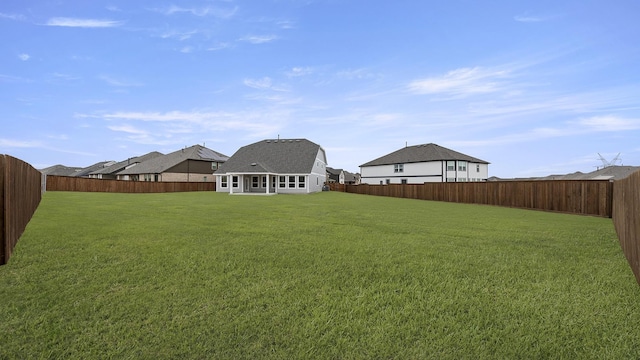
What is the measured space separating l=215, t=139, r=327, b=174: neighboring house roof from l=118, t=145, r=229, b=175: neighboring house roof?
1196cm

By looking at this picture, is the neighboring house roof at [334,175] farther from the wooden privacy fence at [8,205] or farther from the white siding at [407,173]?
the wooden privacy fence at [8,205]

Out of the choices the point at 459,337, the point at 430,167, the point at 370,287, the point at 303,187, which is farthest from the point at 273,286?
the point at 430,167

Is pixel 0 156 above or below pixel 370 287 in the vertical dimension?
above

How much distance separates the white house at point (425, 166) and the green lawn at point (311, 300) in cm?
3976

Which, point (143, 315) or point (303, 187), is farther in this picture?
point (303, 187)

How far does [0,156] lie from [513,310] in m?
8.23

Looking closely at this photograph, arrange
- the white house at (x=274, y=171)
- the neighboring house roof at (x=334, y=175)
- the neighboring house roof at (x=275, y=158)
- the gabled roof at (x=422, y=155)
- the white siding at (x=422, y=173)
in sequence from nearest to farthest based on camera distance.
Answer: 1. the white house at (x=274, y=171)
2. the neighboring house roof at (x=275, y=158)
3. the white siding at (x=422, y=173)
4. the gabled roof at (x=422, y=155)
5. the neighboring house roof at (x=334, y=175)

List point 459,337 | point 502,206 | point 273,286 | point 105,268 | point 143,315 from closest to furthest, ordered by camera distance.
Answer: point 459,337 < point 143,315 < point 273,286 < point 105,268 < point 502,206

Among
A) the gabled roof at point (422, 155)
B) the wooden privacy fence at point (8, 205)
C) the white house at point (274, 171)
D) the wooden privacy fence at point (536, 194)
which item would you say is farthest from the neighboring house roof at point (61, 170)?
the wooden privacy fence at point (8, 205)

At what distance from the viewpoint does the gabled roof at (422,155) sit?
151 feet

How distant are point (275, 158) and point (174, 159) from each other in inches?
819

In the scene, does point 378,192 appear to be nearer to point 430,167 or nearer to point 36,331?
point 430,167

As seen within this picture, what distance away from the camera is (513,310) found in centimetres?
372

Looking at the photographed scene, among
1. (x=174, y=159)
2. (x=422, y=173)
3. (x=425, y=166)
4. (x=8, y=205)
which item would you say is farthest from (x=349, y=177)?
(x=8, y=205)
